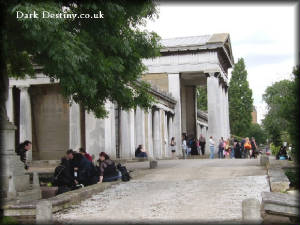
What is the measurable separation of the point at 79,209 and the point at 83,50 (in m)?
5.05

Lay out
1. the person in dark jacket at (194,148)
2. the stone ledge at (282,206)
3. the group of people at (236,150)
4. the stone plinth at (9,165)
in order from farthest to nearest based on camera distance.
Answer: the person in dark jacket at (194,148)
the group of people at (236,150)
the stone plinth at (9,165)
the stone ledge at (282,206)

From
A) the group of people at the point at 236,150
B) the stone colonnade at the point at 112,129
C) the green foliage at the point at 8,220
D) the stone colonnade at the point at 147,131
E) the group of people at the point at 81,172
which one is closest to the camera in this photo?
the green foliage at the point at 8,220

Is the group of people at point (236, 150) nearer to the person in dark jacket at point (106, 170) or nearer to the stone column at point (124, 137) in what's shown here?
the stone column at point (124, 137)

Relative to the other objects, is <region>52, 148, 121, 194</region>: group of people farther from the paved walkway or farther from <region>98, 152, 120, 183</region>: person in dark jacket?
the paved walkway

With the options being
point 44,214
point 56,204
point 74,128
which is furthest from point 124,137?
point 44,214

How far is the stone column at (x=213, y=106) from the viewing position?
4006 cm

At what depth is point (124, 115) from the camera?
96.1 feet

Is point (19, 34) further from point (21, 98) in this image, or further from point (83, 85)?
point (21, 98)

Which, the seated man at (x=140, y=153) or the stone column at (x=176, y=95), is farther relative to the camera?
the stone column at (x=176, y=95)

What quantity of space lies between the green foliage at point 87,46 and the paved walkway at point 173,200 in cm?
354

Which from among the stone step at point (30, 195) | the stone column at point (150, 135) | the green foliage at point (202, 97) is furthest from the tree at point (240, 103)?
the stone step at point (30, 195)

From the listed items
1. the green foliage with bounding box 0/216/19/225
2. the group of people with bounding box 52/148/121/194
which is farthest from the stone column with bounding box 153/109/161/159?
the green foliage with bounding box 0/216/19/225

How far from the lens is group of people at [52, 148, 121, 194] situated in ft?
47.1

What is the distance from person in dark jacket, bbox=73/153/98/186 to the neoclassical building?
474 cm
